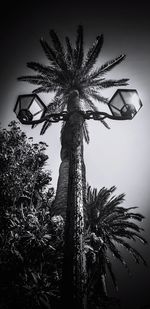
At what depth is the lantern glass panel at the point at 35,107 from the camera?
460 centimetres

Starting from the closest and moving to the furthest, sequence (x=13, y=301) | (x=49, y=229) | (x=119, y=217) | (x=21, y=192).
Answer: (x=13, y=301) < (x=49, y=229) < (x=21, y=192) < (x=119, y=217)

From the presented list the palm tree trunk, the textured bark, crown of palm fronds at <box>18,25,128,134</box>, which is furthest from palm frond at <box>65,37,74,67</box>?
the palm tree trunk

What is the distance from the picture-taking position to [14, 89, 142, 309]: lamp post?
9.48 ft

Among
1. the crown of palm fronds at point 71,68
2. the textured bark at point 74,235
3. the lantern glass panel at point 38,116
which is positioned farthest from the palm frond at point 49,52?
the lantern glass panel at point 38,116

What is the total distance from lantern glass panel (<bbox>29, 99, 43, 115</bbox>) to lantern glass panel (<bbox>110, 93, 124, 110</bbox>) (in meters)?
1.37

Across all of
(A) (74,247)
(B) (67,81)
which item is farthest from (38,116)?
(B) (67,81)

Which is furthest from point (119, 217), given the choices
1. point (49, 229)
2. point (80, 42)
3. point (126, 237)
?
point (80, 42)

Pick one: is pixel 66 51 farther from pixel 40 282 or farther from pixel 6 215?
pixel 40 282

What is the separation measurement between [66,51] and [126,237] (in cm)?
942

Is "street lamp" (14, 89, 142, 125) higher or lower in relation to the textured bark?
higher

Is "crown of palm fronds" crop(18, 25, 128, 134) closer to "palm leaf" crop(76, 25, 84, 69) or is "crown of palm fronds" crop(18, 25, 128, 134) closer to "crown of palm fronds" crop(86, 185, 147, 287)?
"palm leaf" crop(76, 25, 84, 69)

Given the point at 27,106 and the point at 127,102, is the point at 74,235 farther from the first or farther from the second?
the point at 127,102

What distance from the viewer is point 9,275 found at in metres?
4.67

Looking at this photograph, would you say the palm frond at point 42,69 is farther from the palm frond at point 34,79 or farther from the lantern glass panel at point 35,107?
the lantern glass panel at point 35,107
